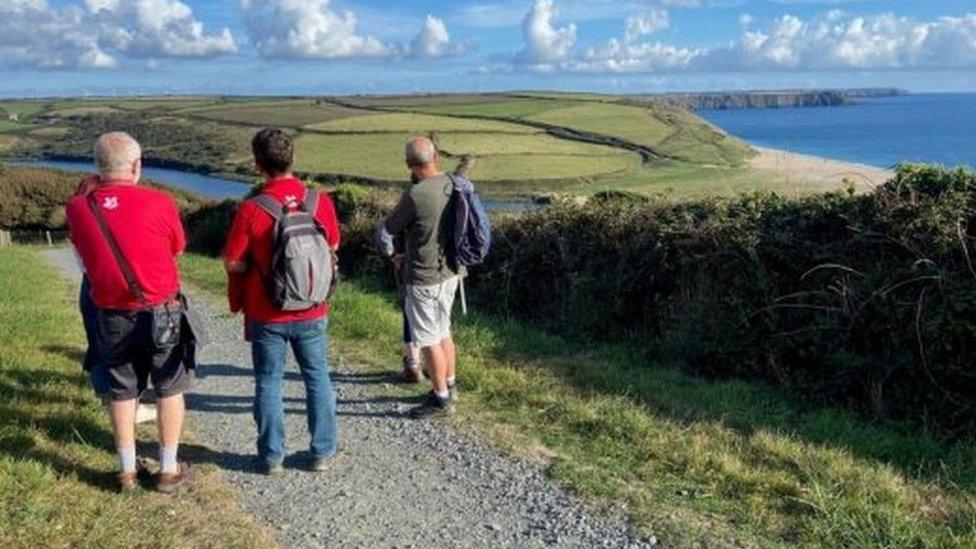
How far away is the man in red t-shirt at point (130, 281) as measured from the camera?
14.8 ft

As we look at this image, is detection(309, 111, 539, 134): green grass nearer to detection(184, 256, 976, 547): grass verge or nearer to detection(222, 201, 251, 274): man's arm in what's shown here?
detection(184, 256, 976, 547): grass verge

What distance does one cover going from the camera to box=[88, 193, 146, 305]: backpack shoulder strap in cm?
449

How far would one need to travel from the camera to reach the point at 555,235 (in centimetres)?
1099

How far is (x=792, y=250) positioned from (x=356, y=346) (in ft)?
14.2

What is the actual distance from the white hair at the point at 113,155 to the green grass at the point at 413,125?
2554 inches

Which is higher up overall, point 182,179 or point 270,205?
point 270,205

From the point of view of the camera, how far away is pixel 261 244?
16.2 ft

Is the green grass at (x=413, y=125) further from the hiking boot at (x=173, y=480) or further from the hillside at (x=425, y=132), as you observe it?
the hiking boot at (x=173, y=480)

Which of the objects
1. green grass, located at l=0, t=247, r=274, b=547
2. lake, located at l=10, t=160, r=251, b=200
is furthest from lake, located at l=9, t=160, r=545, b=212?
green grass, located at l=0, t=247, r=274, b=547

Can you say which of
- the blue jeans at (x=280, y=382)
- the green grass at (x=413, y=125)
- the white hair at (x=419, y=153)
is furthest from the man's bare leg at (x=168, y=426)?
the green grass at (x=413, y=125)

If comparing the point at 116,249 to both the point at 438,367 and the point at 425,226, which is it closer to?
the point at 425,226

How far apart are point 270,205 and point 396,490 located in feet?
5.99

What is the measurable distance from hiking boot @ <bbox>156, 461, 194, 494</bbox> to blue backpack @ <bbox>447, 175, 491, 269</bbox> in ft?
7.60

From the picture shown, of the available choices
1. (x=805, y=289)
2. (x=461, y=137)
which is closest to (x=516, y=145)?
(x=461, y=137)
